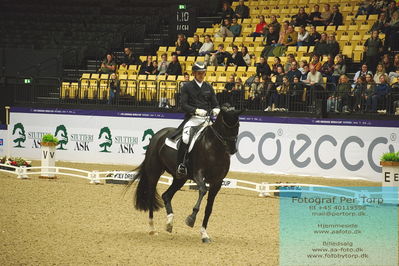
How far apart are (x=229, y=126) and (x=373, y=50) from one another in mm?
11946

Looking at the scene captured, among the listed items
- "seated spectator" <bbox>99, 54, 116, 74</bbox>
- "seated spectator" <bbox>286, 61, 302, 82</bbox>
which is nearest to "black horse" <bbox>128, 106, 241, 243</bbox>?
"seated spectator" <bbox>286, 61, 302, 82</bbox>

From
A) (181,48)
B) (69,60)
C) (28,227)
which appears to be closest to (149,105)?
(181,48)

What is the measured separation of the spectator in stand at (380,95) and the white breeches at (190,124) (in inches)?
358

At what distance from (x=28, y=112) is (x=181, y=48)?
19.4 feet

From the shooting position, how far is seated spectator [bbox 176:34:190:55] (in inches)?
1021

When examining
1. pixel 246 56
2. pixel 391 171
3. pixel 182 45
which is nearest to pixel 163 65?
pixel 182 45

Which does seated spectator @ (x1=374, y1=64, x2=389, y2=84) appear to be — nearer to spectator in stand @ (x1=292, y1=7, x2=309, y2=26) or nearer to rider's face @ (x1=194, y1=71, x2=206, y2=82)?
spectator in stand @ (x1=292, y1=7, x2=309, y2=26)

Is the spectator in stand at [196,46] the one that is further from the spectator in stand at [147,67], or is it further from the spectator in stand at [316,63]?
the spectator in stand at [316,63]

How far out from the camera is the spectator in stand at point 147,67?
25172mm

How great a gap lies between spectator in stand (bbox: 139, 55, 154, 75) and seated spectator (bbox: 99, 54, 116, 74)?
1.14m

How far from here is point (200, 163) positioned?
11.2m

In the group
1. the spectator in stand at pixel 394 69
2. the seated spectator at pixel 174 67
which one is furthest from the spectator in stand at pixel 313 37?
the seated spectator at pixel 174 67

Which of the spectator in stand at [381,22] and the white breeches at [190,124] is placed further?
the spectator in stand at [381,22]

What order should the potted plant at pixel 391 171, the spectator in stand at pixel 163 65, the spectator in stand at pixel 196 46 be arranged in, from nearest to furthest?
the potted plant at pixel 391 171 → the spectator in stand at pixel 163 65 → the spectator in stand at pixel 196 46
